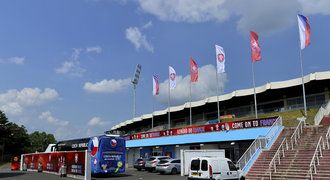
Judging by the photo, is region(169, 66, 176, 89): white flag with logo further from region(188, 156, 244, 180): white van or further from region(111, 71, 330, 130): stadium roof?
region(188, 156, 244, 180): white van

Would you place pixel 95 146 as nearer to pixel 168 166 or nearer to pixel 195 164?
pixel 168 166

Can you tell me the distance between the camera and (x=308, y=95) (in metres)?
46.9

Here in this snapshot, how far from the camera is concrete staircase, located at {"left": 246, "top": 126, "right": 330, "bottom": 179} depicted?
2130 centimetres

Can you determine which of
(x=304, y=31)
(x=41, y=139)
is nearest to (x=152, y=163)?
(x=304, y=31)

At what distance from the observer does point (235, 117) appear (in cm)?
5488

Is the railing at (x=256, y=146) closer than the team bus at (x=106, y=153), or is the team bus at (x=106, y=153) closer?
the railing at (x=256, y=146)

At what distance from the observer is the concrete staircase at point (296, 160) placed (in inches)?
838

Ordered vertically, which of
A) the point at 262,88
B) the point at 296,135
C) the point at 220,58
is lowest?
the point at 296,135

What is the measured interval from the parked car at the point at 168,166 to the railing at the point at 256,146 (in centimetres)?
896

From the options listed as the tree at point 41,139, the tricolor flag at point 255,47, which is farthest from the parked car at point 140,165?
the tree at point 41,139

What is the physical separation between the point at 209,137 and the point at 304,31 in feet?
43.7

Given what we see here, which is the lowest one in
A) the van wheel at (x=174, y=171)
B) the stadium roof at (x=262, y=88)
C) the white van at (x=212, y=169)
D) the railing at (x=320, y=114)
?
the van wheel at (x=174, y=171)

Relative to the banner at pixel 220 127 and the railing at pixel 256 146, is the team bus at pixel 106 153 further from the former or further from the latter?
the railing at pixel 256 146

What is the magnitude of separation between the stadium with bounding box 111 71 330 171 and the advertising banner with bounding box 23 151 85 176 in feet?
44.0
